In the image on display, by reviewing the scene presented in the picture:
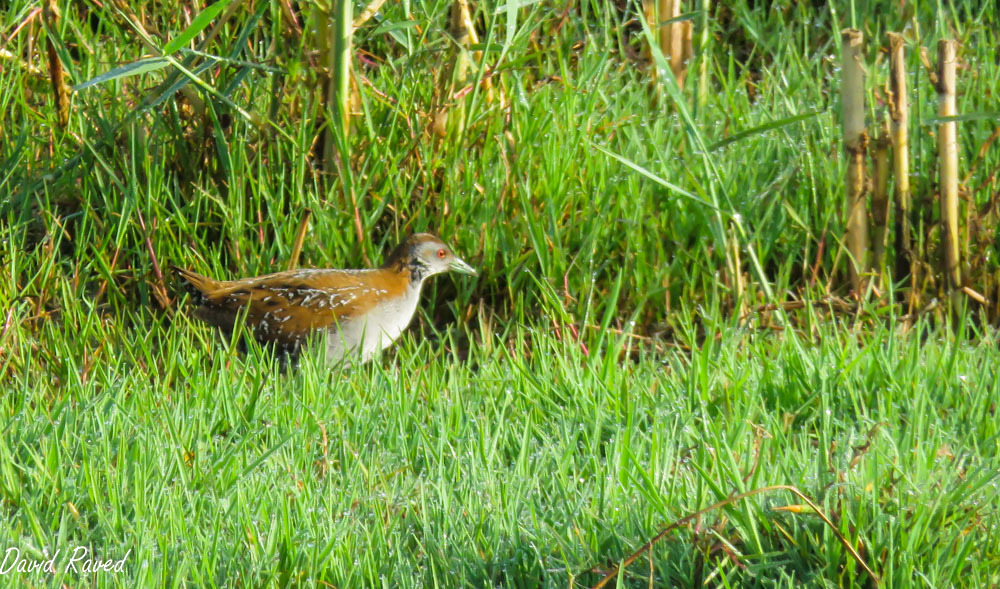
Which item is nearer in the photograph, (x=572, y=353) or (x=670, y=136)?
(x=572, y=353)

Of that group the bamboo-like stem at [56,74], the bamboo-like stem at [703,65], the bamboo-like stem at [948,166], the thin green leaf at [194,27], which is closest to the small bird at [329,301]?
the thin green leaf at [194,27]

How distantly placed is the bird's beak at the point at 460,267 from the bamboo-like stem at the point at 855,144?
5.41 ft

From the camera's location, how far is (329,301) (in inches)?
193

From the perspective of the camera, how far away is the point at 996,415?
12.0 ft

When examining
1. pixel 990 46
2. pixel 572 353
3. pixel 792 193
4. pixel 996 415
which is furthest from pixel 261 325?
pixel 990 46

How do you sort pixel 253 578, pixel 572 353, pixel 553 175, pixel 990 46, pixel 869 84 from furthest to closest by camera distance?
pixel 990 46 → pixel 869 84 → pixel 553 175 → pixel 572 353 → pixel 253 578

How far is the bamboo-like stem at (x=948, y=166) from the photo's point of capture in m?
4.83

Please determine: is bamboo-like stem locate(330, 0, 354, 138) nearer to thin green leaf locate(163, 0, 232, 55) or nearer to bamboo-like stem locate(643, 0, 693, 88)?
thin green leaf locate(163, 0, 232, 55)

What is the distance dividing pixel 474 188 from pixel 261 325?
3.76 feet

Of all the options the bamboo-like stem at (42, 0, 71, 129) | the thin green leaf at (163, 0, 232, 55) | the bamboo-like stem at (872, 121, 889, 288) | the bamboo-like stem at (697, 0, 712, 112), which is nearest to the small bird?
the thin green leaf at (163, 0, 232, 55)

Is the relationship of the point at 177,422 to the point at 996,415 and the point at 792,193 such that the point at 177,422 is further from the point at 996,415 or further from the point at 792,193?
the point at 792,193

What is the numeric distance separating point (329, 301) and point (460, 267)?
2.05 ft

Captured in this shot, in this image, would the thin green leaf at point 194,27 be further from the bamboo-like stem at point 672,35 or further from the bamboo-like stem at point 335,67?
the bamboo-like stem at point 672,35

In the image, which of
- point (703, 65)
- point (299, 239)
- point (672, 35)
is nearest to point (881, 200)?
point (703, 65)
